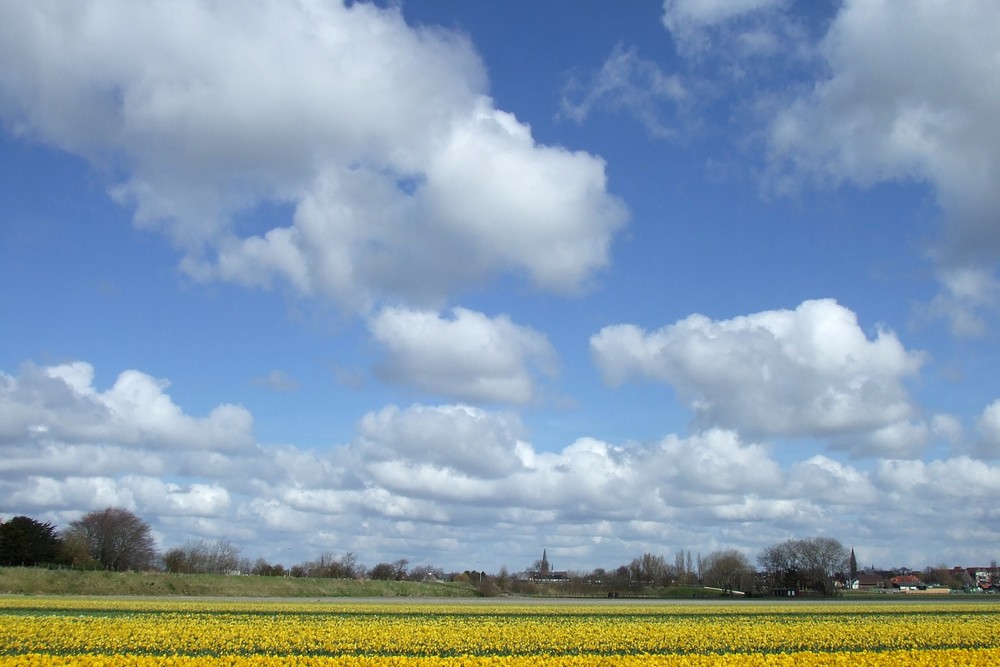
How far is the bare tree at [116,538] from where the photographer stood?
430 feet

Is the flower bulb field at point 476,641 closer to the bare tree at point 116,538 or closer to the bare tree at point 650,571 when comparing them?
the bare tree at point 116,538

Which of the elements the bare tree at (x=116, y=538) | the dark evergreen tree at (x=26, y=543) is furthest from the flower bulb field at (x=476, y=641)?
the bare tree at (x=116, y=538)

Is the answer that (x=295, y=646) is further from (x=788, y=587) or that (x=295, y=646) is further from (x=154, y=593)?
(x=788, y=587)

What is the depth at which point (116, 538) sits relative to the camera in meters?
136

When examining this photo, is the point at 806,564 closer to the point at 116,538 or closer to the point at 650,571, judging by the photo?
the point at 650,571

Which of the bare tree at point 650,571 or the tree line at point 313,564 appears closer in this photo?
the tree line at point 313,564

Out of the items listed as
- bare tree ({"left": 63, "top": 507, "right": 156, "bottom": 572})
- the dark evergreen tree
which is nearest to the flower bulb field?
the dark evergreen tree

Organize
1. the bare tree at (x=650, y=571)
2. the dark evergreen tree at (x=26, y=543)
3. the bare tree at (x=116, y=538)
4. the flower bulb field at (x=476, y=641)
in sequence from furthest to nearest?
the bare tree at (x=650, y=571) → the bare tree at (x=116, y=538) → the dark evergreen tree at (x=26, y=543) → the flower bulb field at (x=476, y=641)

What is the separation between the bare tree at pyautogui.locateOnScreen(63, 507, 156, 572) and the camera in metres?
131

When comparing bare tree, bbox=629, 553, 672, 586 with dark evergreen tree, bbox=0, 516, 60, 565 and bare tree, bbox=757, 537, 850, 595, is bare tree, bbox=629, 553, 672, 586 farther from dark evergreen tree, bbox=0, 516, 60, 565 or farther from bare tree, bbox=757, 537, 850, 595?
dark evergreen tree, bbox=0, 516, 60, 565

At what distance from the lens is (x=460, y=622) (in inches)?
1654

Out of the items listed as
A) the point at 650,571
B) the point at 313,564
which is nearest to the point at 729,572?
the point at 650,571

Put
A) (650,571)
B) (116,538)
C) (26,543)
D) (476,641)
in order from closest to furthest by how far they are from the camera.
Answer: (476,641)
(26,543)
(116,538)
(650,571)

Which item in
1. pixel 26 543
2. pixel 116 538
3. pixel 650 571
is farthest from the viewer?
pixel 650 571
